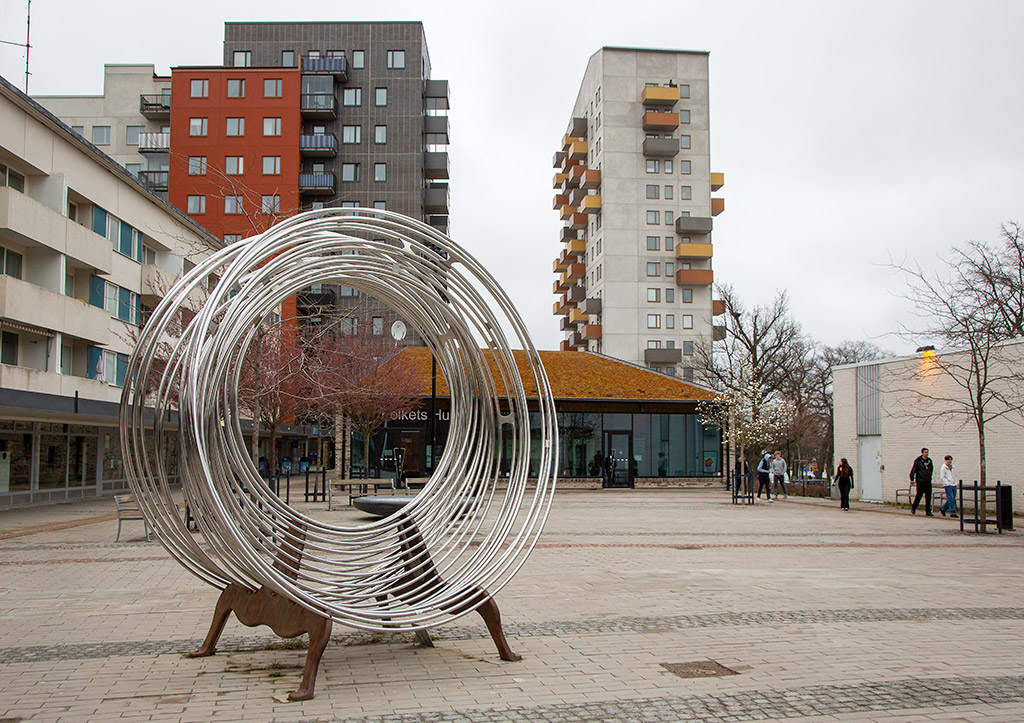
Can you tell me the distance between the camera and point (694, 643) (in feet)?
23.0

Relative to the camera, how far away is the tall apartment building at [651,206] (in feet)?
210

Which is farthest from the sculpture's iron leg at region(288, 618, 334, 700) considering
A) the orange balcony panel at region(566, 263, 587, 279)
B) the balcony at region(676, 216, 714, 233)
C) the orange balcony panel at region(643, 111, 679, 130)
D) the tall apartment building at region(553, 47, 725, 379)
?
the orange balcony panel at region(566, 263, 587, 279)

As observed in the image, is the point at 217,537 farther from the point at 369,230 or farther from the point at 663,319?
the point at 663,319

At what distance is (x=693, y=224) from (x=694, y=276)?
3597mm

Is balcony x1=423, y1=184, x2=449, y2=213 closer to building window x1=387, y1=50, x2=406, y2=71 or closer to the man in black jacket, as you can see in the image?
building window x1=387, y1=50, x2=406, y2=71

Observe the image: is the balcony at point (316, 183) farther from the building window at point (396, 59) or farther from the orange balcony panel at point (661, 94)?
the orange balcony panel at point (661, 94)

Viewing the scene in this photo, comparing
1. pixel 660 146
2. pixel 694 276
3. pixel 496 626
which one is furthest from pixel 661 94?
pixel 496 626

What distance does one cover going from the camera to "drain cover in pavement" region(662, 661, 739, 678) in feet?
19.9

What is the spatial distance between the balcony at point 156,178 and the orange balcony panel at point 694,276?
3447 cm

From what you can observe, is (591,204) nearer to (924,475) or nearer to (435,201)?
(435,201)

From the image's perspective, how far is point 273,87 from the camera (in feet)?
185

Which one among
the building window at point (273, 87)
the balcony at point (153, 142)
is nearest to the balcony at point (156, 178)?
the balcony at point (153, 142)

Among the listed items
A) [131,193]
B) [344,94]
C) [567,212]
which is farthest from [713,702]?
[567,212]

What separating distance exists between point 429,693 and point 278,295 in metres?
2.89
